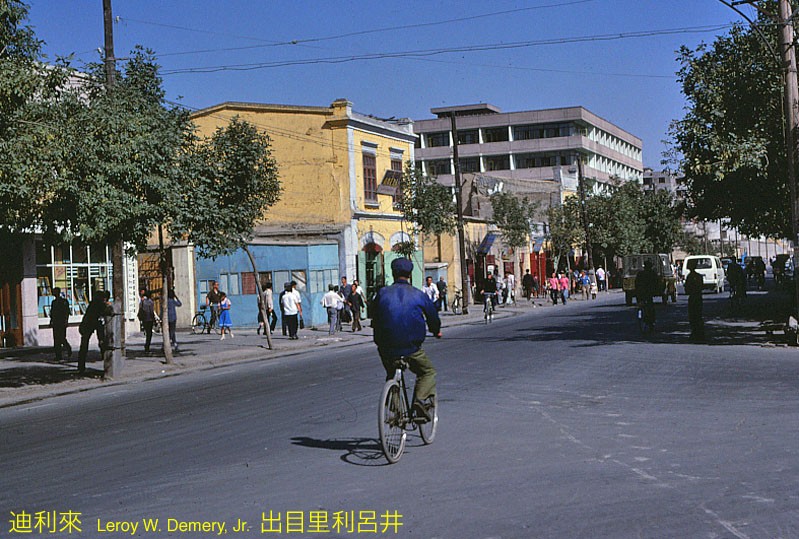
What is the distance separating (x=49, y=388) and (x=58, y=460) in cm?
854

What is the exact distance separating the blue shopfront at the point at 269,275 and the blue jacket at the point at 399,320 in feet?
89.7

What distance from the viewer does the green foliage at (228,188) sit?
68.3 feet

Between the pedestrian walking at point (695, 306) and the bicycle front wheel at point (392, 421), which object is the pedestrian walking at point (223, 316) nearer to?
the pedestrian walking at point (695, 306)

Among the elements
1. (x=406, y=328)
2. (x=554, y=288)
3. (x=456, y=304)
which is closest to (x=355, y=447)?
(x=406, y=328)

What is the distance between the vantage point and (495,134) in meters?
95.2

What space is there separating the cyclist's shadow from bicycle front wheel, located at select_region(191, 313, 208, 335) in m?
24.9

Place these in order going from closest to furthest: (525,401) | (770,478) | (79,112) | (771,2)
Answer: (770,478) → (525,401) → (79,112) → (771,2)

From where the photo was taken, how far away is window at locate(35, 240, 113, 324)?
2591 cm

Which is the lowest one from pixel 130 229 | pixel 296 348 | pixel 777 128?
pixel 296 348

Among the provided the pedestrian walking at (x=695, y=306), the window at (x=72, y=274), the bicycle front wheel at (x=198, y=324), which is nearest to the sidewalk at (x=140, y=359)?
the bicycle front wheel at (x=198, y=324)

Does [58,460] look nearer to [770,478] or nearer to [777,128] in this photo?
[770,478]

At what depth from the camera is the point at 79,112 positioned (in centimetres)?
1644

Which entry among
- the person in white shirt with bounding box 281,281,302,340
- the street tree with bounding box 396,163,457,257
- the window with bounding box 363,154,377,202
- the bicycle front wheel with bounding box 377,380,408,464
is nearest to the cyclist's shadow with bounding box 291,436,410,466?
the bicycle front wheel with bounding box 377,380,408,464

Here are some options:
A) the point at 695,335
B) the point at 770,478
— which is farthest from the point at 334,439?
the point at 695,335
